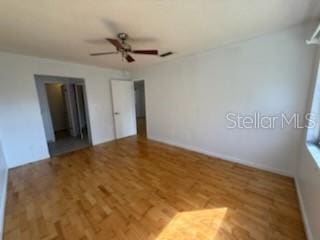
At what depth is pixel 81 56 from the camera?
3.19m

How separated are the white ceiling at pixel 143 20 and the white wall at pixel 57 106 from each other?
3.40 m

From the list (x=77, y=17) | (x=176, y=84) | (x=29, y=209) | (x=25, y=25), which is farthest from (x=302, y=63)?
(x=29, y=209)

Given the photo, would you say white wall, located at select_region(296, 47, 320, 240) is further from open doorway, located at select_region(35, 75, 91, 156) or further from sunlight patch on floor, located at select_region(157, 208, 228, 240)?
open doorway, located at select_region(35, 75, 91, 156)

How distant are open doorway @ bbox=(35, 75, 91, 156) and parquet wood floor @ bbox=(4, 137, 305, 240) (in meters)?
1.43

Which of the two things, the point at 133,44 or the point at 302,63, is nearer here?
the point at 302,63

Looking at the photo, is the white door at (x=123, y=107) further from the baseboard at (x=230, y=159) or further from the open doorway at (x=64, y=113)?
the baseboard at (x=230, y=159)

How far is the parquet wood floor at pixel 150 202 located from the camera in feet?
4.95

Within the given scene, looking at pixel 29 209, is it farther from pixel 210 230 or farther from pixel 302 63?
pixel 302 63

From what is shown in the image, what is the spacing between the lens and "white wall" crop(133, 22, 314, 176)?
2160 millimetres

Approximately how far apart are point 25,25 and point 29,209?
92.1 inches

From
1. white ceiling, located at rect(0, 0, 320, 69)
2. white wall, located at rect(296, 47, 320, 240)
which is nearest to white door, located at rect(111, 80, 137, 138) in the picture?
white ceiling, located at rect(0, 0, 320, 69)

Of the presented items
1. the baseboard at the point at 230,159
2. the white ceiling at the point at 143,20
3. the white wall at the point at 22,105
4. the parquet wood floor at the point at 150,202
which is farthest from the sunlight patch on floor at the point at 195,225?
the white wall at the point at 22,105

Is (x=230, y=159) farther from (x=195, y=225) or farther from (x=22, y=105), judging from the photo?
(x=22, y=105)

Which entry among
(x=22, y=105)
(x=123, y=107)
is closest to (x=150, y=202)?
(x=22, y=105)
